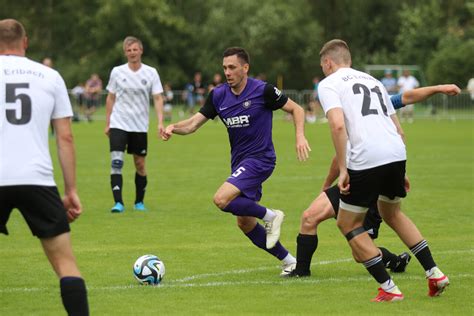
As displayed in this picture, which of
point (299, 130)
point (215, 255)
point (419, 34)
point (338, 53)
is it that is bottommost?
point (419, 34)

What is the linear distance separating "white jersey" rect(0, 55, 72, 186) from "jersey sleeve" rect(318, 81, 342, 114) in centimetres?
223

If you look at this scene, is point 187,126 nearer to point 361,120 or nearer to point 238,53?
point 238,53

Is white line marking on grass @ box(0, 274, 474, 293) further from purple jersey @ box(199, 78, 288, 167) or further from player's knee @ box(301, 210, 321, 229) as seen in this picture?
purple jersey @ box(199, 78, 288, 167)

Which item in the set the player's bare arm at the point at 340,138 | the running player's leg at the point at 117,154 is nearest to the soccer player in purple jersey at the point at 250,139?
the player's bare arm at the point at 340,138

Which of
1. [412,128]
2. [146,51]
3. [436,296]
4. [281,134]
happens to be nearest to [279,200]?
[436,296]

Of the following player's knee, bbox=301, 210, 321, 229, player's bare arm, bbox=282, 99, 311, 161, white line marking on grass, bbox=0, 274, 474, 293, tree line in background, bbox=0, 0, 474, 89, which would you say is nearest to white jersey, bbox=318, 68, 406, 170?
player's bare arm, bbox=282, 99, 311, 161

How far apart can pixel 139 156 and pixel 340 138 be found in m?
7.05

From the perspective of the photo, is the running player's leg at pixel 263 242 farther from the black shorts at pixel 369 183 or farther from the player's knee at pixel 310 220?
the black shorts at pixel 369 183

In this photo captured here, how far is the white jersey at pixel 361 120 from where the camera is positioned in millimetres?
7793

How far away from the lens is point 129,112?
46.8 feet

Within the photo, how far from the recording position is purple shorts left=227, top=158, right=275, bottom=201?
935 cm

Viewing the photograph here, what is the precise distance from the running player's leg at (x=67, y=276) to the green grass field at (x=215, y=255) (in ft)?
4.09

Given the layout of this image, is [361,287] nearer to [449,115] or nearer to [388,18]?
[449,115]

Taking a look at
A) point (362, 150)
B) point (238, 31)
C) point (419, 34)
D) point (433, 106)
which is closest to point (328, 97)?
point (362, 150)
